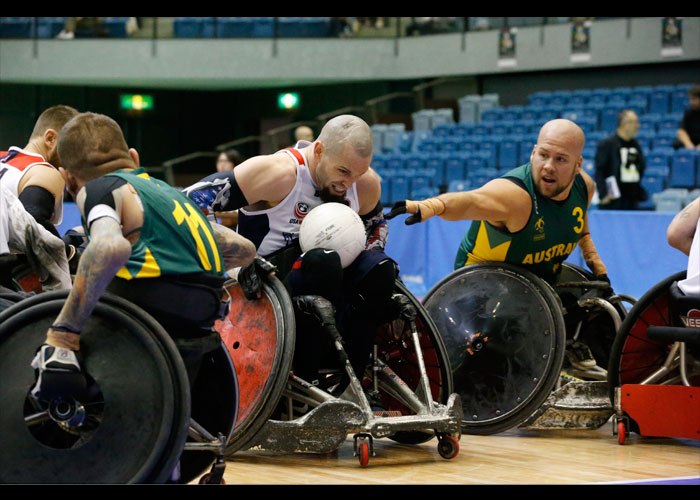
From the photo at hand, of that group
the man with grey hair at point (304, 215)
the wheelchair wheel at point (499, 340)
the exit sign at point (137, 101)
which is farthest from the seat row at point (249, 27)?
the man with grey hair at point (304, 215)

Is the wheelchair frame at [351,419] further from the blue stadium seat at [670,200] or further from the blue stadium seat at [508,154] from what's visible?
the blue stadium seat at [508,154]

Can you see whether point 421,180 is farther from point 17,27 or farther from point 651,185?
point 17,27

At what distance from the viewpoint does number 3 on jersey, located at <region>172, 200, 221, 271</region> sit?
10.9ft

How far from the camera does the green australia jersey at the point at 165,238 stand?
322cm

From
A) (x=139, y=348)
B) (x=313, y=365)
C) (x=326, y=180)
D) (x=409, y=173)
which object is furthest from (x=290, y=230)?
(x=409, y=173)

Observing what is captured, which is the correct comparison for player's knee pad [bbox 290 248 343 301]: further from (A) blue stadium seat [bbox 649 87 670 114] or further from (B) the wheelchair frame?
(A) blue stadium seat [bbox 649 87 670 114]

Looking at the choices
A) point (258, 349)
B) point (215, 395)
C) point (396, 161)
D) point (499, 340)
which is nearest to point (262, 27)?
point (396, 161)

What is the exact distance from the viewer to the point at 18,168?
5.07 metres

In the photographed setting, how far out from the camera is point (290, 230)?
4688 mm

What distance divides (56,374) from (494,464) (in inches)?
82.8

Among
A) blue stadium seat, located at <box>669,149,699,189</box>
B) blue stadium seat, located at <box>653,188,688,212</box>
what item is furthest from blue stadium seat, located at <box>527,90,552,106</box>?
blue stadium seat, located at <box>653,188,688,212</box>

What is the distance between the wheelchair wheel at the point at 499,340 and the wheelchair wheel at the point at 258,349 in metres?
1.19
